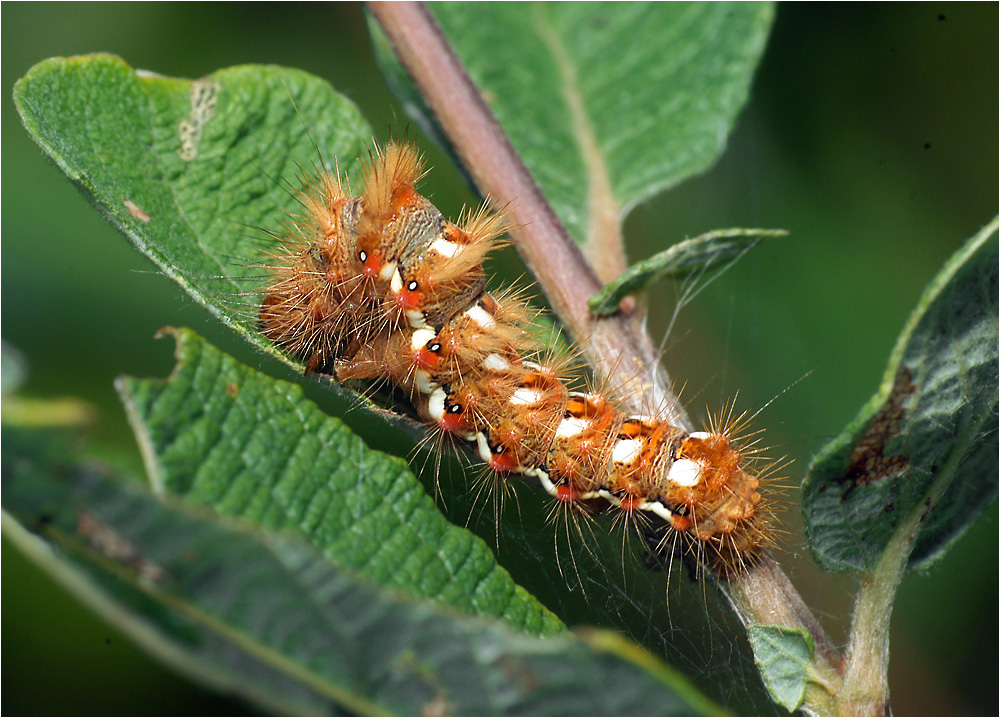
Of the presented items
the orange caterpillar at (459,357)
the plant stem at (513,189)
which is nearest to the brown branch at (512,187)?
the plant stem at (513,189)

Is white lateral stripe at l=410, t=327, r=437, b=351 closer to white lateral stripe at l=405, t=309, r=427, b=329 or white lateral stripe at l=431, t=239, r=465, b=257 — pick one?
white lateral stripe at l=405, t=309, r=427, b=329

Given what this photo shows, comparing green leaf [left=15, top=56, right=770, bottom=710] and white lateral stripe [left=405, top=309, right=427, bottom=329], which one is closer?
green leaf [left=15, top=56, right=770, bottom=710]

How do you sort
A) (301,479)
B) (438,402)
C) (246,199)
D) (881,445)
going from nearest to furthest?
(301,479) → (881,445) → (246,199) → (438,402)

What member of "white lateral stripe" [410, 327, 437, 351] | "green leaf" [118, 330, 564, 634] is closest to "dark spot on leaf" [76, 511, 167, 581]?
"green leaf" [118, 330, 564, 634]

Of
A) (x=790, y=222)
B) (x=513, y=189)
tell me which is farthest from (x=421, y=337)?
(x=790, y=222)

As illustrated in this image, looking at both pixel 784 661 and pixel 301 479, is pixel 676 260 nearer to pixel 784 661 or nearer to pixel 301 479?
pixel 784 661
